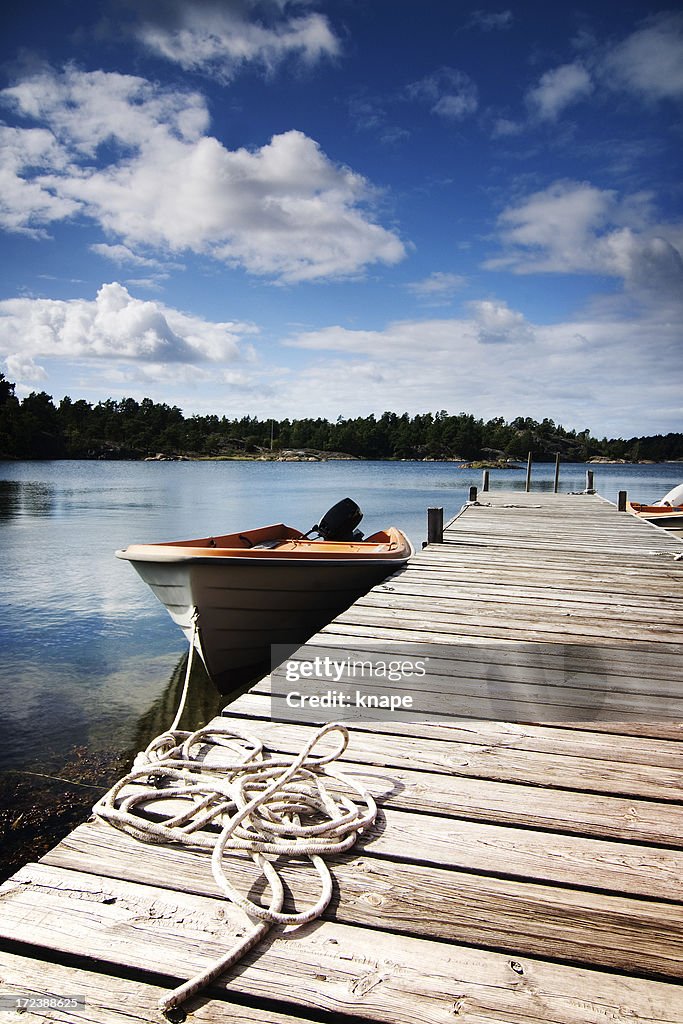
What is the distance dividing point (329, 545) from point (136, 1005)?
16.2 ft

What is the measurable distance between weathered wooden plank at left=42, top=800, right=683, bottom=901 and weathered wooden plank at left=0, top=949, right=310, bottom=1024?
10.0 inches

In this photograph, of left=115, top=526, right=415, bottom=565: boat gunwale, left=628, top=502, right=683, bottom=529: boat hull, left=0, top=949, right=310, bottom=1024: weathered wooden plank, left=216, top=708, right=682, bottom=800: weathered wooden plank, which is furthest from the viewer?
left=628, top=502, right=683, bottom=529: boat hull

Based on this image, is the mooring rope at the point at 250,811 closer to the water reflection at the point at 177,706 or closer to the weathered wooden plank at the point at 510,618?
the weathered wooden plank at the point at 510,618

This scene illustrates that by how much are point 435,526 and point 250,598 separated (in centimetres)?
318

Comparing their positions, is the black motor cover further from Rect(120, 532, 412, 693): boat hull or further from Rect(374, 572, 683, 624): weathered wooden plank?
Rect(374, 572, 683, 624): weathered wooden plank

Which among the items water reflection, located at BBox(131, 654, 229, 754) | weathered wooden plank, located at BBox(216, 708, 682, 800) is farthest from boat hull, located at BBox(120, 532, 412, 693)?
weathered wooden plank, located at BBox(216, 708, 682, 800)

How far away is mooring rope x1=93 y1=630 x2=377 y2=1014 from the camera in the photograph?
4.62ft

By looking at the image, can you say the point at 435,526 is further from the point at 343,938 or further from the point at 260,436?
the point at 260,436

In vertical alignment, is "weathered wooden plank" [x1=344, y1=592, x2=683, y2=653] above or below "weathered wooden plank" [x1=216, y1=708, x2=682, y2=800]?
above

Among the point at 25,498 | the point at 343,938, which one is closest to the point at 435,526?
the point at 343,938

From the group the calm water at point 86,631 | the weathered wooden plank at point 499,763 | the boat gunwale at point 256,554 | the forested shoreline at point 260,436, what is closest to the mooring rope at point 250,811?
the weathered wooden plank at point 499,763

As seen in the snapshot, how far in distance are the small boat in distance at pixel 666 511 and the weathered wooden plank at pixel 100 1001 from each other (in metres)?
11.5

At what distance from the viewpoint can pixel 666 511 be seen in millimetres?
12844

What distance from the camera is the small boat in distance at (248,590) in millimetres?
4777
